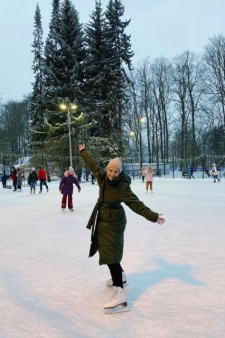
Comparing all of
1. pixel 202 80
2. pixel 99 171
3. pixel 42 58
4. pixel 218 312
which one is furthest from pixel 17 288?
pixel 202 80

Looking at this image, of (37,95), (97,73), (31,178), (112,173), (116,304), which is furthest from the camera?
(97,73)

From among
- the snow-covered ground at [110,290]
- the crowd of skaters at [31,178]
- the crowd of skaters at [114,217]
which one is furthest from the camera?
the crowd of skaters at [31,178]

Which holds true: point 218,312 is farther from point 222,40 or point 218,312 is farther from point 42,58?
point 222,40

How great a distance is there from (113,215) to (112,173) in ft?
1.41

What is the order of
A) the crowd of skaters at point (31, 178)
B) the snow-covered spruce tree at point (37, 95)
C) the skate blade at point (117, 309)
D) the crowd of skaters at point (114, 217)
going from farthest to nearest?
the snow-covered spruce tree at point (37, 95)
the crowd of skaters at point (31, 178)
the crowd of skaters at point (114, 217)
the skate blade at point (117, 309)

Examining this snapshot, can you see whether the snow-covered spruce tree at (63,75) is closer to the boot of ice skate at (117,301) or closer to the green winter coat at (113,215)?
the green winter coat at (113,215)

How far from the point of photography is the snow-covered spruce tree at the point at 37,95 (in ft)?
120

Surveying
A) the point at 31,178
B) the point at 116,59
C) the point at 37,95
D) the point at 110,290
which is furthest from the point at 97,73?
the point at 110,290

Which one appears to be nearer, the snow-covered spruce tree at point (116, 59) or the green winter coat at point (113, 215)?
the green winter coat at point (113, 215)

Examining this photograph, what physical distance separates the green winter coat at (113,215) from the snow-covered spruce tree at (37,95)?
106ft

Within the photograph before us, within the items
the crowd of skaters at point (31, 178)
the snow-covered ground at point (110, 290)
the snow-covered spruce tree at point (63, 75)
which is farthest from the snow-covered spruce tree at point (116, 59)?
the snow-covered ground at point (110, 290)

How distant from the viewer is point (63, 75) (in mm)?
35875

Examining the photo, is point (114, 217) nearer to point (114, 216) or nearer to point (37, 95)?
point (114, 216)

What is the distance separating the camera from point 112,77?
39.2 metres
